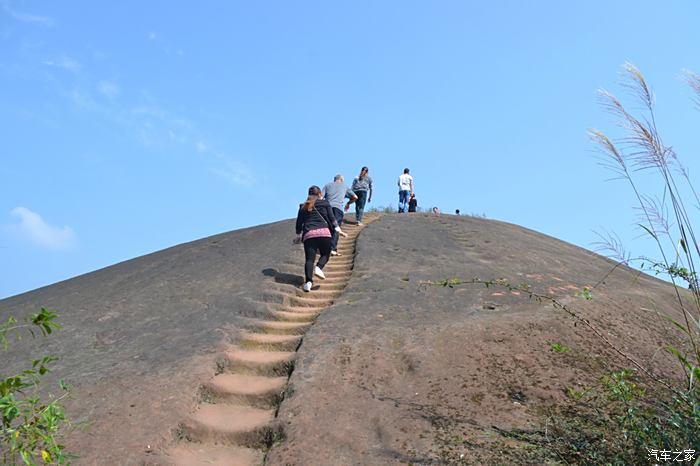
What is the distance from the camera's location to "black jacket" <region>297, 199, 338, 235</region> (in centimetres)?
841

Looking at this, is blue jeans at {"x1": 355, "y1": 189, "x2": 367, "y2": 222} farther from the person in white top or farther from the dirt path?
the dirt path

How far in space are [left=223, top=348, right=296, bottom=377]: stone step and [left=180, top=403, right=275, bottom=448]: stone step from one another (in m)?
0.65

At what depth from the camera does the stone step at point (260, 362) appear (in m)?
5.77

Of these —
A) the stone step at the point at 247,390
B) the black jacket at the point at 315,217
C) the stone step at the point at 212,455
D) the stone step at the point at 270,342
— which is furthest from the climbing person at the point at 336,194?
the stone step at the point at 212,455

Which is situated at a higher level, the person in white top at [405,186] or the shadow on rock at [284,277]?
the person in white top at [405,186]

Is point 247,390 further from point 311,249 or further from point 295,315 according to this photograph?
point 311,249

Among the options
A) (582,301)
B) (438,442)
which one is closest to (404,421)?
(438,442)

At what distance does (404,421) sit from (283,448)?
952 millimetres

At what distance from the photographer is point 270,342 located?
6410mm

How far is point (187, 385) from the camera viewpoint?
5391mm

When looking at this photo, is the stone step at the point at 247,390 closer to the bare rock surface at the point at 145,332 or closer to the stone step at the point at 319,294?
the bare rock surface at the point at 145,332

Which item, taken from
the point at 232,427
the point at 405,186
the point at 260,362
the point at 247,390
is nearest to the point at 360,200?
the point at 405,186

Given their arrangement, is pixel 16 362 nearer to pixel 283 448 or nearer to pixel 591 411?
pixel 283 448

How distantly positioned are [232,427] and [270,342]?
64.1 inches
